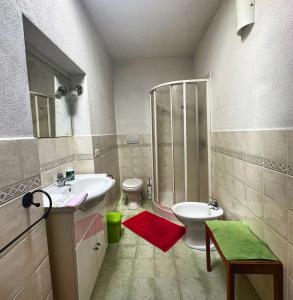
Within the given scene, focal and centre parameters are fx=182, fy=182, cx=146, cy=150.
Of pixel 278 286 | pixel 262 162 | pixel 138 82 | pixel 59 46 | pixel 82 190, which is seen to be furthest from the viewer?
pixel 138 82

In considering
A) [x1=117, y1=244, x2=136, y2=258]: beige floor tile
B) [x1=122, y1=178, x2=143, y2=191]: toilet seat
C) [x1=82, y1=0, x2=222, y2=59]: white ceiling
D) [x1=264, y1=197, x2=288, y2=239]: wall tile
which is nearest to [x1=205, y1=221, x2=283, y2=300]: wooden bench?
[x1=264, y1=197, x2=288, y2=239]: wall tile

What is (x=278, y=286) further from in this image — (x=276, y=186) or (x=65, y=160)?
(x=65, y=160)

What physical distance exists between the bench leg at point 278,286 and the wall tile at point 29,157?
1.45 metres

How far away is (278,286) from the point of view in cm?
103

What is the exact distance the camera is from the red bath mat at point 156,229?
2.00m

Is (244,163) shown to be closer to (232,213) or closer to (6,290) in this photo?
(232,213)

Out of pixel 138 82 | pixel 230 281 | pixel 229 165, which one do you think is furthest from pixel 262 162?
pixel 138 82

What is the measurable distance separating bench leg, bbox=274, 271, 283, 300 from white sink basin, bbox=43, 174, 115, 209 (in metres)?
1.15

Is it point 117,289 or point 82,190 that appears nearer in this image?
point 117,289

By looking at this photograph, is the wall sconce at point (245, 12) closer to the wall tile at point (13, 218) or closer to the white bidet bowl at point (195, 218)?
the white bidet bowl at point (195, 218)

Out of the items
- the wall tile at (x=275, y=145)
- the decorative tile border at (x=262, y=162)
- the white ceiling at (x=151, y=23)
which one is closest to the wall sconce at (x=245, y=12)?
the white ceiling at (x=151, y=23)

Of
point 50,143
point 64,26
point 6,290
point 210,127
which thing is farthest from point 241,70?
point 6,290

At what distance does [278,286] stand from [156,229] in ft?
4.56

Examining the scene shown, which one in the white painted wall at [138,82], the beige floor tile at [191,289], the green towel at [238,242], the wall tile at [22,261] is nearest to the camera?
the wall tile at [22,261]
